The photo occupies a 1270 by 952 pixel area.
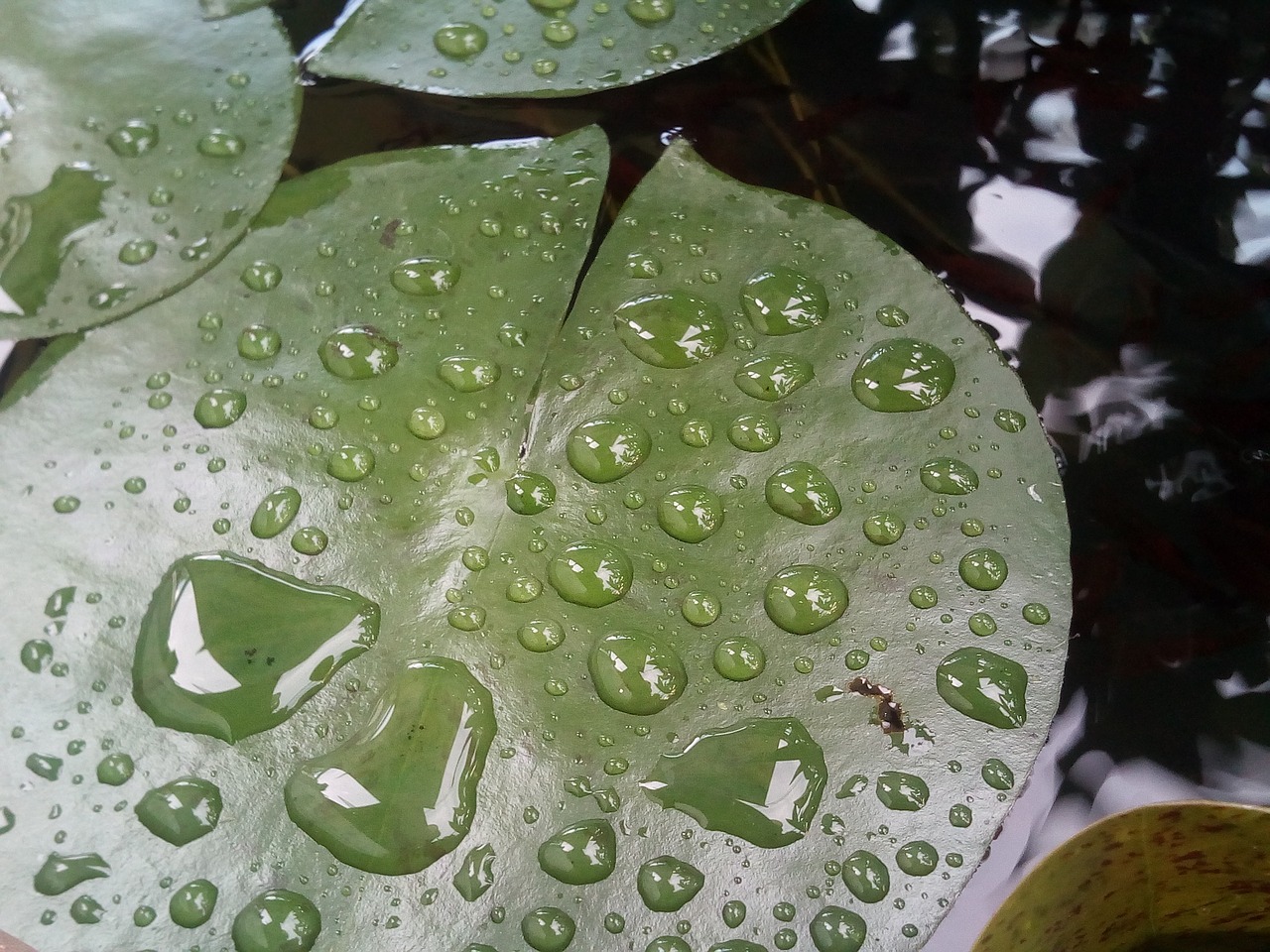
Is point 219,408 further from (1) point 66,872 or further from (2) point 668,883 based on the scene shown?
(2) point 668,883

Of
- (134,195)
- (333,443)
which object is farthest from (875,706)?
(134,195)

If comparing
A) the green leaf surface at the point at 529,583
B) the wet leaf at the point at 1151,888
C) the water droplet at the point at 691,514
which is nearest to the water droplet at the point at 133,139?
the green leaf surface at the point at 529,583

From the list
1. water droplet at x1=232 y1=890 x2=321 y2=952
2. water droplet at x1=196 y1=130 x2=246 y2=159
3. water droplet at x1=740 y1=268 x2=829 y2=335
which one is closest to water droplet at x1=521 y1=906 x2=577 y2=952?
water droplet at x1=232 y1=890 x2=321 y2=952

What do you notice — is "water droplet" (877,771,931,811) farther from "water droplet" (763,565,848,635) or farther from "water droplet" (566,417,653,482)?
"water droplet" (566,417,653,482)

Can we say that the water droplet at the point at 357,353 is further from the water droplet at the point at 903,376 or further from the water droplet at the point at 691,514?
the water droplet at the point at 903,376

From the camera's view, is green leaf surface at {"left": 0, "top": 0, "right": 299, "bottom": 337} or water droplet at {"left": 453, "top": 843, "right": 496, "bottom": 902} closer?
water droplet at {"left": 453, "top": 843, "right": 496, "bottom": 902}

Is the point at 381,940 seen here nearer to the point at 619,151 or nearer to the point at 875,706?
the point at 875,706
